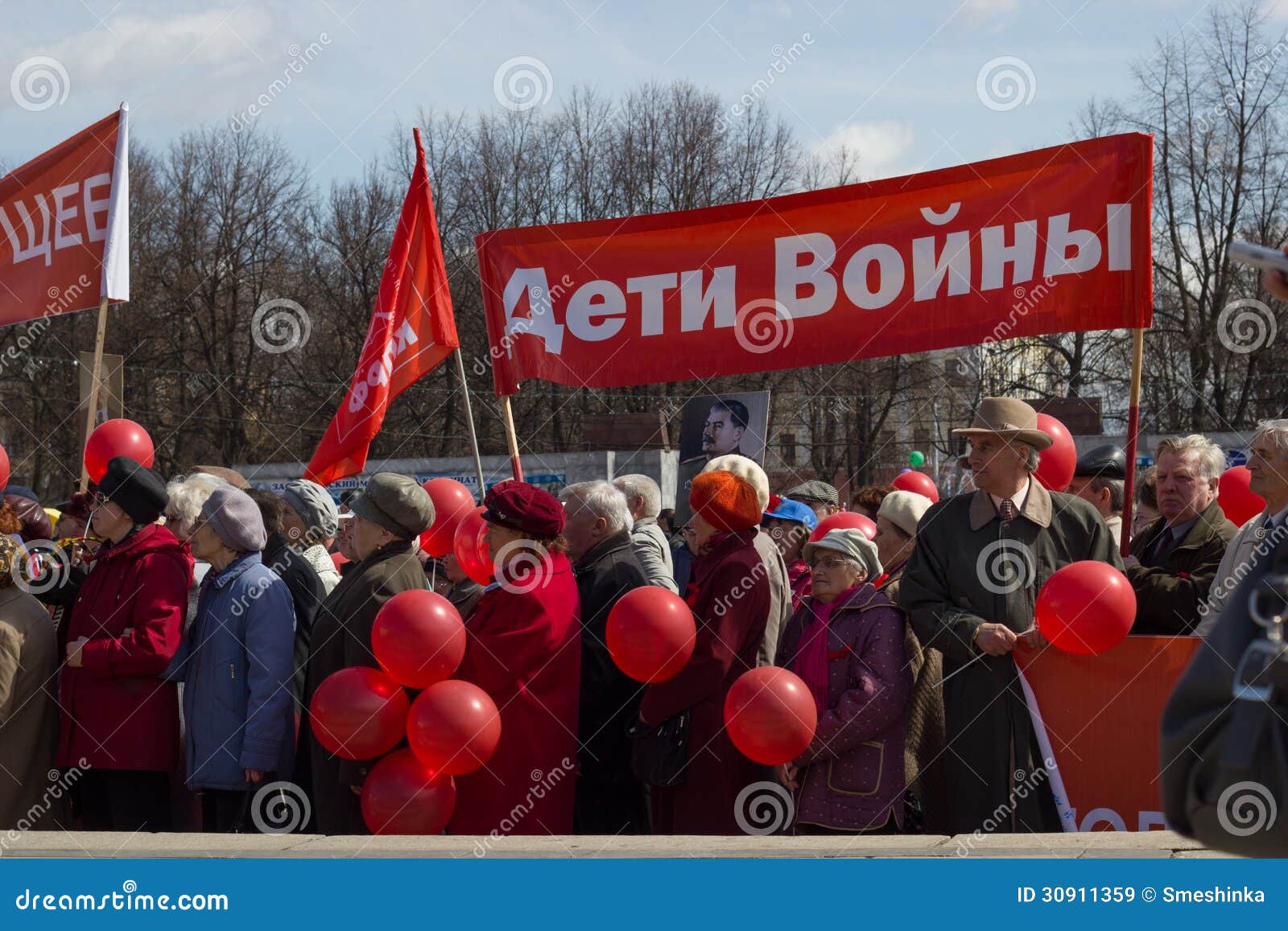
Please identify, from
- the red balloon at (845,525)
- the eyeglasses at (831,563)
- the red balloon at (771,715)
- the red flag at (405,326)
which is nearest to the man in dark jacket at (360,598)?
the red balloon at (771,715)

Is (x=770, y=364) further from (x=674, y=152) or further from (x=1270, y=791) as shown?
(x=674, y=152)

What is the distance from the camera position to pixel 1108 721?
4488 millimetres

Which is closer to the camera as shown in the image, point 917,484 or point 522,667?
point 522,667

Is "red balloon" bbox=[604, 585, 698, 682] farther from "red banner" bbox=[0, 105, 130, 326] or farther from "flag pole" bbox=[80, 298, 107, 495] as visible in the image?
"red banner" bbox=[0, 105, 130, 326]

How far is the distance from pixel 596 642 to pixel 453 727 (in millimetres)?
816

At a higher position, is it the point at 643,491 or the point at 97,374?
the point at 97,374

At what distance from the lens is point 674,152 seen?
36.9 metres

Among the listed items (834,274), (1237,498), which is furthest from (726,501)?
(1237,498)

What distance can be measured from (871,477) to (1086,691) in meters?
31.3

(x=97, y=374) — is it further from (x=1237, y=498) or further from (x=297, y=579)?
(x=1237, y=498)

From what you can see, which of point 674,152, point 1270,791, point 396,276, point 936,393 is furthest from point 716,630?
point 674,152

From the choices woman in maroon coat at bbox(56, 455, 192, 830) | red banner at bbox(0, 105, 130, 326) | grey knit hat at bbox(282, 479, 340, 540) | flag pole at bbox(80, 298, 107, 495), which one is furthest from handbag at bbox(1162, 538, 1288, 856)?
red banner at bbox(0, 105, 130, 326)

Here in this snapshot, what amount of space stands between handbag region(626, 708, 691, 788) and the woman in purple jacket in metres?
0.36

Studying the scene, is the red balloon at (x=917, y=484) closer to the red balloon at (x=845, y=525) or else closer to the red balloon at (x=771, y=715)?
the red balloon at (x=845, y=525)
